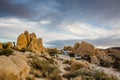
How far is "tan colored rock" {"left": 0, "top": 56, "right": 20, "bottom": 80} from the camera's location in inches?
525

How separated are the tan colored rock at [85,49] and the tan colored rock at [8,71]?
1785 inches

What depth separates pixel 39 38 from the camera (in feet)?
194

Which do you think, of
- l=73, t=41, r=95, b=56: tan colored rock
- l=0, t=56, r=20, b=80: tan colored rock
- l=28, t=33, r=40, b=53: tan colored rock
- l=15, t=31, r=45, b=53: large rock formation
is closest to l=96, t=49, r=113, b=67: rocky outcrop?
l=73, t=41, r=95, b=56: tan colored rock

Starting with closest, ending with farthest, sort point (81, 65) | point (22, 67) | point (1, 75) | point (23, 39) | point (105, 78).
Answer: point (1, 75), point (22, 67), point (105, 78), point (81, 65), point (23, 39)

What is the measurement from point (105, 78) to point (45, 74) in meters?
5.34

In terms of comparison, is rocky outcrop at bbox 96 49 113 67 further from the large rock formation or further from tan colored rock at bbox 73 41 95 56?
the large rock formation

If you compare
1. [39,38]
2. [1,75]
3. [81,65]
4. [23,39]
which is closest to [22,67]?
[1,75]

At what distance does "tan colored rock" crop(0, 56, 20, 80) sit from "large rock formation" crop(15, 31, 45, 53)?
128 feet

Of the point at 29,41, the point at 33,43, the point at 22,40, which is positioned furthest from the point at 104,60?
the point at 22,40

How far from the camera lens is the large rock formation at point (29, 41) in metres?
54.1

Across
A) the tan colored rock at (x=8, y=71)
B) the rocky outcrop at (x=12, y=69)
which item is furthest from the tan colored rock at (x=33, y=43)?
the tan colored rock at (x=8, y=71)

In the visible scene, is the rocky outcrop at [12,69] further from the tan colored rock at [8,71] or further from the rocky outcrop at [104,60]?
the rocky outcrop at [104,60]

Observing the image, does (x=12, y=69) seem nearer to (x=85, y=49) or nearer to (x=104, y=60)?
(x=104, y=60)

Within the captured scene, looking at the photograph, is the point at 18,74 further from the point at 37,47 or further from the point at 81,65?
the point at 37,47
